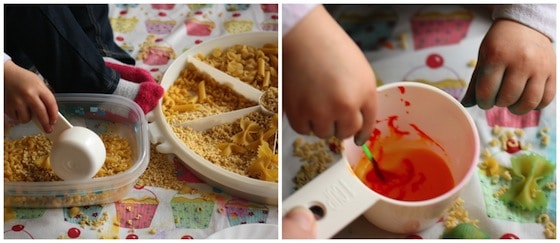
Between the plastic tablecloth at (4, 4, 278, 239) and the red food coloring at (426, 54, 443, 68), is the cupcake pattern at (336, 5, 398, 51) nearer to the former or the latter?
the red food coloring at (426, 54, 443, 68)

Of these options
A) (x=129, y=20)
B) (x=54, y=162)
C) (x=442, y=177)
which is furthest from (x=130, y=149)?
(x=442, y=177)

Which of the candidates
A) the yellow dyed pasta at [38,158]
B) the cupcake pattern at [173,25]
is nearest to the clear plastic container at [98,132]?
the yellow dyed pasta at [38,158]

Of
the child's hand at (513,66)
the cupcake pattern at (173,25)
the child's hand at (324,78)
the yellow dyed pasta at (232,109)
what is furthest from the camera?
the cupcake pattern at (173,25)

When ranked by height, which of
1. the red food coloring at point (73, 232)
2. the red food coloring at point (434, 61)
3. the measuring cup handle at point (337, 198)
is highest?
the red food coloring at point (434, 61)

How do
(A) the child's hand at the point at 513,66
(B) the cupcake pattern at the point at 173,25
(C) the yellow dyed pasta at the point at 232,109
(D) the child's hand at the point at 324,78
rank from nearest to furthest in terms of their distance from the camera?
(D) the child's hand at the point at 324,78 → (A) the child's hand at the point at 513,66 → (C) the yellow dyed pasta at the point at 232,109 → (B) the cupcake pattern at the point at 173,25

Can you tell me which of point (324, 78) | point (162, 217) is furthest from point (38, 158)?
point (324, 78)

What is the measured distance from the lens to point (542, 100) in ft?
1.98

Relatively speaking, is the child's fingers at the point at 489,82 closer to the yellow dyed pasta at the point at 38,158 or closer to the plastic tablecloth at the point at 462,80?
the plastic tablecloth at the point at 462,80

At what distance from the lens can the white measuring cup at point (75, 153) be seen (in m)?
0.60

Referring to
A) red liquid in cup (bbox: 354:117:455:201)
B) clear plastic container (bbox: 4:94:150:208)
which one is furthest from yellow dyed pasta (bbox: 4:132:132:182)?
red liquid in cup (bbox: 354:117:455:201)

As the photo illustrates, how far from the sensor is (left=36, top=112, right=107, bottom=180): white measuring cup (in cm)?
60

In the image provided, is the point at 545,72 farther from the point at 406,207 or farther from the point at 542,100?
the point at 406,207

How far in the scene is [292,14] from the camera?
1.47 ft

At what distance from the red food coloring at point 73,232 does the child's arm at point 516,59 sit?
43 cm
